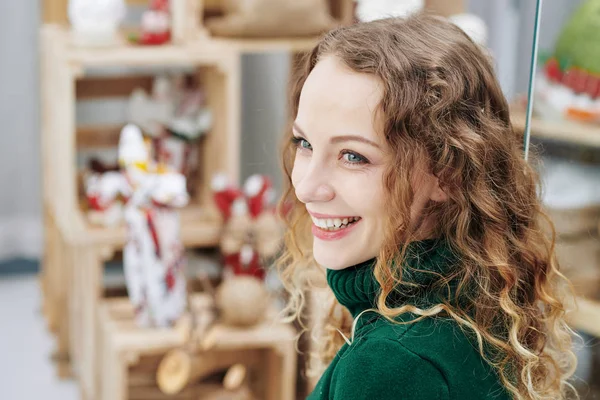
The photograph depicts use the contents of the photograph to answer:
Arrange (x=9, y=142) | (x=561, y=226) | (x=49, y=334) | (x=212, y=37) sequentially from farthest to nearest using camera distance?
1. (x=9, y=142)
2. (x=49, y=334)
3. (x=212, y=37)
4. (x=561, y=226)

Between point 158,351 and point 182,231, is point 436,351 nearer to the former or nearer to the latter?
point 158,351

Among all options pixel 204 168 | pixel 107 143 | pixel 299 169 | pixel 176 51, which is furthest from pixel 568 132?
pixel 107 143

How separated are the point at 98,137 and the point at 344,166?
168cm

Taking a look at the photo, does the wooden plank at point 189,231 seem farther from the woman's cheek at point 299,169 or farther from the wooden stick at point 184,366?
the woman's cheek at point 299,169

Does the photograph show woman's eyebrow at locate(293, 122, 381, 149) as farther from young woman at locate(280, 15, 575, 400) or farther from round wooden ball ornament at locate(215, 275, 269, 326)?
round wooden ball ornament at locate(215, 275, 269, 326)

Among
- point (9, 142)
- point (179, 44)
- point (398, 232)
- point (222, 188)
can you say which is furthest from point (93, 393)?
point (398, 232)

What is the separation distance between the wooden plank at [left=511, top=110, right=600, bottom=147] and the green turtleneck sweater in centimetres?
83

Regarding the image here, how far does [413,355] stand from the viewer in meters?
0.77

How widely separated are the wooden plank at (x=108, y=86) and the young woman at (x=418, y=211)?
66.0 inches

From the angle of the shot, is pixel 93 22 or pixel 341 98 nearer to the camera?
pixel 341 98

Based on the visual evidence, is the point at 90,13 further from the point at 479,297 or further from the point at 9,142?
the point at 479,297

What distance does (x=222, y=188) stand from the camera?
6.89 ft

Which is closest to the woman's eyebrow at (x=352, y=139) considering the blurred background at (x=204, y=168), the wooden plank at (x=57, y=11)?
the blurred background at (x=204, y=168)

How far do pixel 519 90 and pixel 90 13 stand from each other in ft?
3.37
